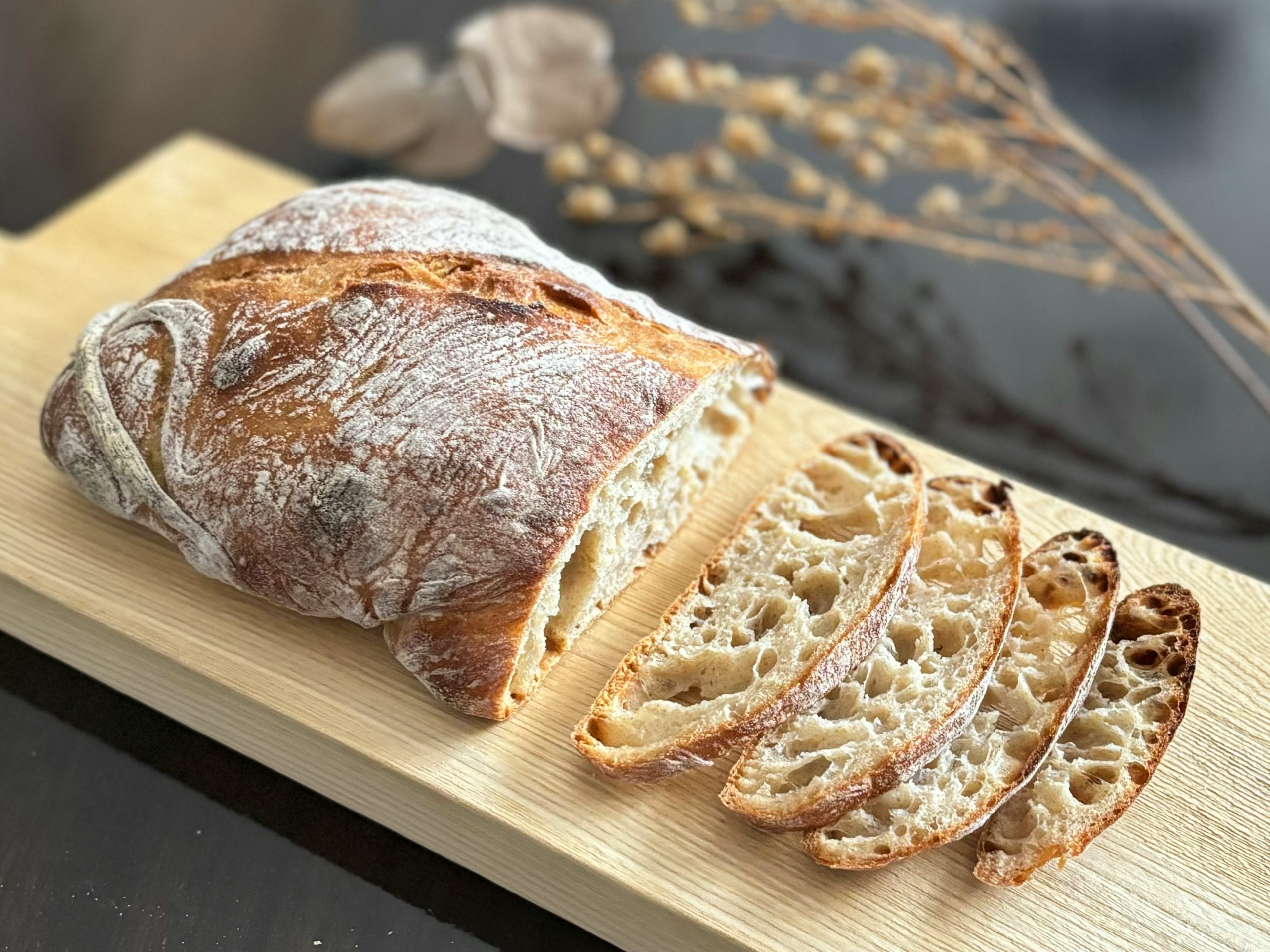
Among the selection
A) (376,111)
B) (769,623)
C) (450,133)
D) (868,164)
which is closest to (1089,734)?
(769,623)

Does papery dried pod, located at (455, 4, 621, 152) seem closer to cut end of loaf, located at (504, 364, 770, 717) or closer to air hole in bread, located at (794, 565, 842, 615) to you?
cut end of loaf, located at (504, 364, 770, 717)

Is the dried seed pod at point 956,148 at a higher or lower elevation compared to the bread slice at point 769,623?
higher

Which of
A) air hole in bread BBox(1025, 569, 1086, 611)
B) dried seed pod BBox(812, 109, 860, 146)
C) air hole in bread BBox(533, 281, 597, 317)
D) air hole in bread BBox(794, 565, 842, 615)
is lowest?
air hole in bread BBox(794, 565, 842, 615)

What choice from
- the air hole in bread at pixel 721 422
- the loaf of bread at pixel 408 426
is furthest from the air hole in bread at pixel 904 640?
the air hole in bread at pixel 721 422

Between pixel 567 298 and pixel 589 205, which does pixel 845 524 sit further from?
pixel 589 205

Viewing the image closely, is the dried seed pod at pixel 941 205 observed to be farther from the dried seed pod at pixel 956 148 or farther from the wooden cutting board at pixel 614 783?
the wooden cutting board at pixel 614 783

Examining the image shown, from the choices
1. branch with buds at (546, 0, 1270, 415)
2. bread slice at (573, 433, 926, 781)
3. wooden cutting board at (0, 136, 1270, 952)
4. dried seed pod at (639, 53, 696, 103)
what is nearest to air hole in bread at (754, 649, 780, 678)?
bread slice at (573, 433, 926, 781)

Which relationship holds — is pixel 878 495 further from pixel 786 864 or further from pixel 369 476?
pixel 369 476
